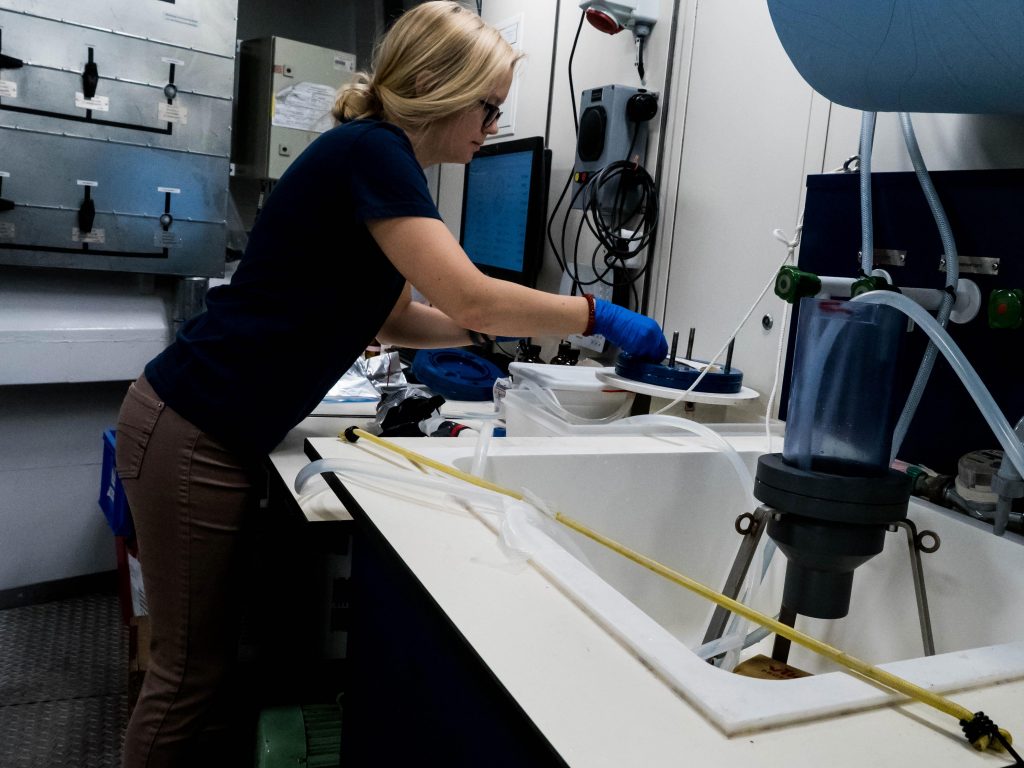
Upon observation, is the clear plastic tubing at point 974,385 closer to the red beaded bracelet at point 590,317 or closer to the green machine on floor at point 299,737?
the red beaded bracelet at point 590,317

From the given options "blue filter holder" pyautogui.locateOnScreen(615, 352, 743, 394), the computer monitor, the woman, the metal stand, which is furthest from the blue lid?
the metal stand

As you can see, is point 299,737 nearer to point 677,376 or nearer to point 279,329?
point 279,329

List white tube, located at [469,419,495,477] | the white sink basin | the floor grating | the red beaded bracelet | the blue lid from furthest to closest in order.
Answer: the blue lid < the floor grating < the red beaded bracelet < white tube, located at [469,419,495,477] < the white sink basin

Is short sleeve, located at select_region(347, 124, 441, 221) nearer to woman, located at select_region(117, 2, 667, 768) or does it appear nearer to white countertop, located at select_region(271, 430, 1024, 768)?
woman, located at select_region(117, 2, 667, 768)

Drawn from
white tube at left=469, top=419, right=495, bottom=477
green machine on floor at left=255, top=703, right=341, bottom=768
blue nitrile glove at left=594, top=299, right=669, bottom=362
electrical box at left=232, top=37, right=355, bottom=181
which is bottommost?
green machine on floor at left=255, top=703, right=341, bottom=768

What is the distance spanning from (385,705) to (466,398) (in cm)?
121

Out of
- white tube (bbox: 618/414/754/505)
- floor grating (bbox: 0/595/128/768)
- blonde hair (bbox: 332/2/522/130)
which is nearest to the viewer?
white tube (bbox: 618/414/754/505)

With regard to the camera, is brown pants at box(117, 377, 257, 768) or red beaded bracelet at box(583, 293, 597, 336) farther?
red beaded bracelet at box(583, 293, 597, 336)

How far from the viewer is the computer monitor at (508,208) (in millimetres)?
2215

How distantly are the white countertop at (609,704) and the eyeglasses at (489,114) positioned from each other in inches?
33.3

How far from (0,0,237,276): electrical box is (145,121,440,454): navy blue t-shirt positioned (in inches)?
52.8

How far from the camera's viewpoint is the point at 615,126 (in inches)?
76.6

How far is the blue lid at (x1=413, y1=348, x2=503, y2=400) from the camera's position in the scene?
6.54 ft

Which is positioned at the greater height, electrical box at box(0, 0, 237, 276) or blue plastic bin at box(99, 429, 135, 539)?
electrical box at box(0, 0, 237, 276)
